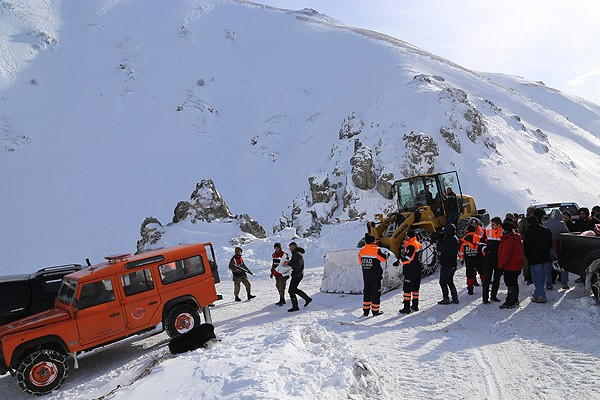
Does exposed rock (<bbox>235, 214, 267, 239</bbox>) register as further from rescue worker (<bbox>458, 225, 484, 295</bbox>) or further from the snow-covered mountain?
rescue worker (<bbox>458, 225, 484, 295</bbox>)

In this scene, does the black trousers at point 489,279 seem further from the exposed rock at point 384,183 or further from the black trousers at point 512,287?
the exposed rock at point 384,183

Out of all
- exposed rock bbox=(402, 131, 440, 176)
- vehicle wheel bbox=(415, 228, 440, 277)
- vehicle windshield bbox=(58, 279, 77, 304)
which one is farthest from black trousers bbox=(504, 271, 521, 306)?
exposed rock bbox=(402, 131, 440, 176)

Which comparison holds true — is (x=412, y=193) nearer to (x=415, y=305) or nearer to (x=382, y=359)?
(x=415, y=305)

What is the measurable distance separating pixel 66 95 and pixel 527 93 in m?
69.0

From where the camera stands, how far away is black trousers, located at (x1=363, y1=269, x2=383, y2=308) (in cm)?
879

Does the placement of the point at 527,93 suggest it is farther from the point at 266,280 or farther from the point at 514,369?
the point at 514,369

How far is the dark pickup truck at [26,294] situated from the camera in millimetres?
8875

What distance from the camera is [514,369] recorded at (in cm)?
593

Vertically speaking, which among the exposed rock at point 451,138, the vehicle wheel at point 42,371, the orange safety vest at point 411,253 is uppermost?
the exposed rock at point 451,138

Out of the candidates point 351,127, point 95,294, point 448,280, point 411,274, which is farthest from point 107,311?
point 351,127

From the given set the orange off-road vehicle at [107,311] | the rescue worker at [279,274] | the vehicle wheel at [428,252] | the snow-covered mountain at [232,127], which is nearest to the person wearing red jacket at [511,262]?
the vehicle wheel at [428,252]

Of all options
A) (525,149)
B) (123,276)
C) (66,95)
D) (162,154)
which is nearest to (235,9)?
(66,95)

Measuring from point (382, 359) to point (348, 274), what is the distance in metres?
4.64

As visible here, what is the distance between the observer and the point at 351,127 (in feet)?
124
